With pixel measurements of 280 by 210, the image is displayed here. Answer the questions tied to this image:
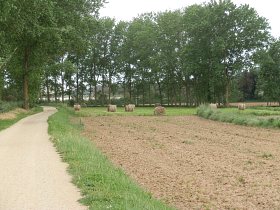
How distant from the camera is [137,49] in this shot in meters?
79.8

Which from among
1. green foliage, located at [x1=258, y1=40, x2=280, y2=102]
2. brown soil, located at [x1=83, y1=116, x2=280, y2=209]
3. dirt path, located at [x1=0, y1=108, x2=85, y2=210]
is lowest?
brown soil, located at [x1=83, y1=116, x2=280, y2=209]

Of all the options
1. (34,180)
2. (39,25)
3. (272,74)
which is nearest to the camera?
(34,180)

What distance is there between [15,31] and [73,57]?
180ft

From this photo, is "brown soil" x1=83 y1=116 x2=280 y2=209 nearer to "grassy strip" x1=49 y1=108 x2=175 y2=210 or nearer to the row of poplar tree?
"grassy strip" x1=49 y1=108 x2=175 y2=210

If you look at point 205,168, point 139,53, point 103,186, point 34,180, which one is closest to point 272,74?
point 139,53

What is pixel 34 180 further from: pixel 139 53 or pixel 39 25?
pixel 139 53

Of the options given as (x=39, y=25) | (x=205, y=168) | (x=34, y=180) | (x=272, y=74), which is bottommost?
(x=205, y=168)

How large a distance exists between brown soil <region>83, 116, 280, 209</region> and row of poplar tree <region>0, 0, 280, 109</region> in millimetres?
11287

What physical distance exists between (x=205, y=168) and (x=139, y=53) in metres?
66.6

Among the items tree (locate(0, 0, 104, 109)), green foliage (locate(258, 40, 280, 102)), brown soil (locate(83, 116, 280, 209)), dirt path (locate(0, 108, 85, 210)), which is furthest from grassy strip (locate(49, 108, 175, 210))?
green foliage (locate(258, 40, 280, 102))

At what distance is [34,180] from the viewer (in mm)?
9695

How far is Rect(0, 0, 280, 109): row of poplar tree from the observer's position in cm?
3569

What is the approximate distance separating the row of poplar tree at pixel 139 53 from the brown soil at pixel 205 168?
1129cm

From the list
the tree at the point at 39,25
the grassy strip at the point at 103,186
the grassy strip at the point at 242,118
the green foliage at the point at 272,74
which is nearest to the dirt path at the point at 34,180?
the grassy strip at the point at 103,186
